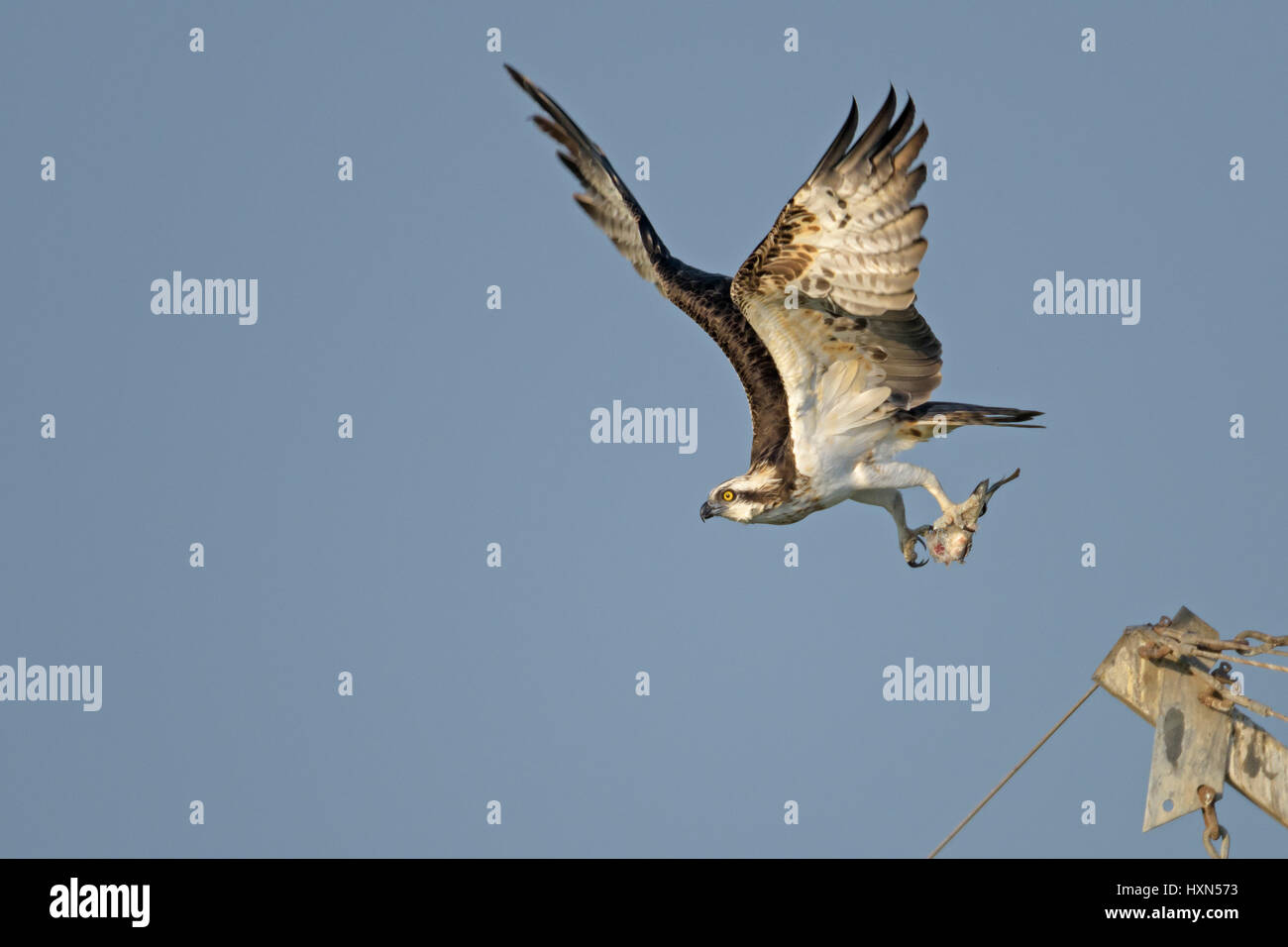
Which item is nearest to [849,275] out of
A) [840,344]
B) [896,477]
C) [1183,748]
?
[840,344]

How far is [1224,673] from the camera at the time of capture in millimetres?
8859

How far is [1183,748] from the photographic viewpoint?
877 centimetres

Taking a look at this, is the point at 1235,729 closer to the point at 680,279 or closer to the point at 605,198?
the point at 680,279

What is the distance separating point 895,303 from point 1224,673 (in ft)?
11.7

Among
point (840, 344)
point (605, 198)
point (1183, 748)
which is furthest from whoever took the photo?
point (605, 198)

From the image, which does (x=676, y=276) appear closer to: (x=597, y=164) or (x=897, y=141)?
(x=597, y=164)

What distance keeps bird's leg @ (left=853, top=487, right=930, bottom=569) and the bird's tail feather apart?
0.67m

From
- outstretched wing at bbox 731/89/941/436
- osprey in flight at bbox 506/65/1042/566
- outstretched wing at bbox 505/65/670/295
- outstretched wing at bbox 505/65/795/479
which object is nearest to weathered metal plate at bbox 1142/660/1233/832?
osprey in flight at bbox 506/65/1042/566

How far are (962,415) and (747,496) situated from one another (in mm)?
1733

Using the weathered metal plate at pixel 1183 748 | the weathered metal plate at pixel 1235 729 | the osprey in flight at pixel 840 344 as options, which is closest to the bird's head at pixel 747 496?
the osprey in flight at pixel 840 344

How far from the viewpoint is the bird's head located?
12.4 metres

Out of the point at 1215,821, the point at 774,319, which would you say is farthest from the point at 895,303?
the point at 1215,821

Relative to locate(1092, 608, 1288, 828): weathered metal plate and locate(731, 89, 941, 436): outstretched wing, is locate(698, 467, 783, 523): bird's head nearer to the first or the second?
locate(731, 89, 941, 436): outstretched wing
